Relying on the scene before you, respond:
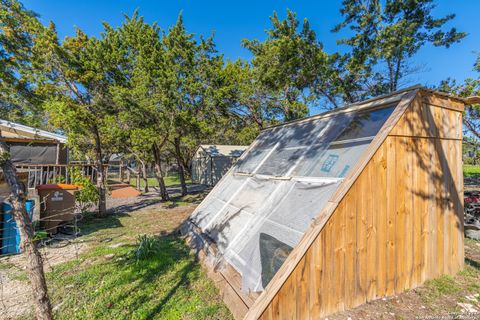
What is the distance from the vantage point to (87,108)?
24.8 feet

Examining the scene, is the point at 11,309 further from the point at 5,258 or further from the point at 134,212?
the point at 134,212

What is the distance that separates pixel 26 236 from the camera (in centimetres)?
186

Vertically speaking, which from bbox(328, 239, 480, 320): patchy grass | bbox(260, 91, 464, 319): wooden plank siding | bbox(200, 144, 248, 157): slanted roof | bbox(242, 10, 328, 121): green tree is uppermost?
A: bbox(242, 10, 328, 121): green tree

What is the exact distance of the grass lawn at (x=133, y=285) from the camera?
114 inches

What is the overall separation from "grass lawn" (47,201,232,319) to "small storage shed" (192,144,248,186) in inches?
545

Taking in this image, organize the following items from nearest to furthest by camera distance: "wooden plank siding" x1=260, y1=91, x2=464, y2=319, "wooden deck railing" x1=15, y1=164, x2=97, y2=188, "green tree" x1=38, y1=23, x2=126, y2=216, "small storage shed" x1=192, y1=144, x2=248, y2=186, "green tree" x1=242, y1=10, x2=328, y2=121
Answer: "wooden plank siding" x1=260, y1=91, x2=464, y2=319 < "green tree" x1=38, y1=23, x2=126, y2=216 < "wooden deck railing" x1=15, y1=164, x2=97, y2=188 < "green tree" x1=242, y1=10, x2=328, y2=121 < "small storage shed" x1=192, y1=144, x2=248, y2=186

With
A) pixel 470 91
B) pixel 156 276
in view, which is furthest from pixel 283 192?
pixel 470 91

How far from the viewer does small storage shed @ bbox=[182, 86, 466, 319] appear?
8.21 feet

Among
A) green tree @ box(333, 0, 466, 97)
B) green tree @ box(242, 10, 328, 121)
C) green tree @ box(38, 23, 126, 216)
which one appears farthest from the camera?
green tree @ box(242, 10, 328, 121)

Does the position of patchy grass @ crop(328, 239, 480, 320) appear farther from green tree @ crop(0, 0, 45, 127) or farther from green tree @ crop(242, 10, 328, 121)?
green tree @ crop(242, 10, 328, 121)

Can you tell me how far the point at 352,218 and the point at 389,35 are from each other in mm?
9236

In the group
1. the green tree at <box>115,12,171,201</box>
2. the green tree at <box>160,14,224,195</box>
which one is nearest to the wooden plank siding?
the green tree at <box>160,14,224,195</box>

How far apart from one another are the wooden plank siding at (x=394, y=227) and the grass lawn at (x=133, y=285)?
1225 millimetres

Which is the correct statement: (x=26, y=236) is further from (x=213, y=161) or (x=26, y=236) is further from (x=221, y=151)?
(x=221, y=151)
